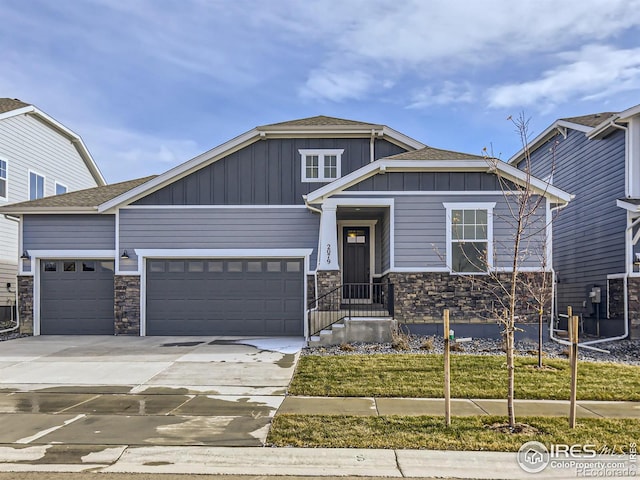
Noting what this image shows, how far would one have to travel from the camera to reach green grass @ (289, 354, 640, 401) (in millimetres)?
7852

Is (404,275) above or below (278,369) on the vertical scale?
above

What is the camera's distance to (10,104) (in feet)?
63.1

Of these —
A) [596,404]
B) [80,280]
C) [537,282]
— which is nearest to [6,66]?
[80,280]

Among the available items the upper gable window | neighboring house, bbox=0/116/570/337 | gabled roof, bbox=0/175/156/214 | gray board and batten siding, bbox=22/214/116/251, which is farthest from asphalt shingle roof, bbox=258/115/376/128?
gray board and batten siding, bbox=22/214/116/251

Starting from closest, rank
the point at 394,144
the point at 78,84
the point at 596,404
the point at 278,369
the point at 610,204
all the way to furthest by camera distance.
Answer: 1. the point at 596,404
2. the point at 278,369
3. the point at 610,204
4. the point at 394,144
5. the point at 78,84

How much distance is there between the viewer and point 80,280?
50.0 ft

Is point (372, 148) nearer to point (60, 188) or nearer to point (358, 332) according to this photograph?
point (358, 332)

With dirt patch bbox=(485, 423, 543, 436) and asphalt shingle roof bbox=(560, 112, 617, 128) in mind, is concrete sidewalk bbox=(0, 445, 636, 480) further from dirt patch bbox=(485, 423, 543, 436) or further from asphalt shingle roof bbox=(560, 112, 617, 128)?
asphalt shingle roof bbox=(560, 112, 617, 128)

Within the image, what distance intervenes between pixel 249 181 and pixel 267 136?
143cm

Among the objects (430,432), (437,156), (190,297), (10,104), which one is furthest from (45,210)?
(430,432)

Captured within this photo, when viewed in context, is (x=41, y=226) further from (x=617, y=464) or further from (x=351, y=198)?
(x=617, y=464)

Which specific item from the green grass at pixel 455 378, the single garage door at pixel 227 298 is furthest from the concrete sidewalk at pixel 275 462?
the single garage door at pixel 227 298

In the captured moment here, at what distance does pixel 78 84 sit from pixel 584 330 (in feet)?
63.0

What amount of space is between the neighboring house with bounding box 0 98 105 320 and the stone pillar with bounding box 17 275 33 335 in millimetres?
3424
